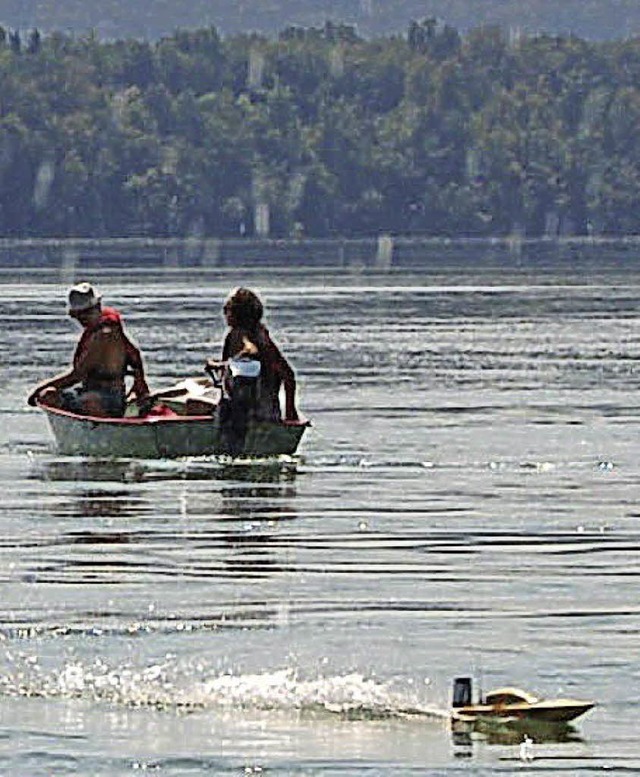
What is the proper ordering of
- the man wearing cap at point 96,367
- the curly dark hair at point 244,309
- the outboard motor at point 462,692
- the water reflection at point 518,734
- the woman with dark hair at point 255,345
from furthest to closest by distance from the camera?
1. the man wearing cap at point 96,367
2. the woman with dark hair at point 255,345
3. the curly dark hair at point 244,309
4. the outboard motor at point 462,692
5. the water reflection at point 518,734

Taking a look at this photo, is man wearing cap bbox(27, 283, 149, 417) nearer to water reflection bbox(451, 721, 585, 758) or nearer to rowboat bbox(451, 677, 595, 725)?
rowboat bbox(451, 677, 595, 725)

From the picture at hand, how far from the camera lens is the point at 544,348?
176 feet

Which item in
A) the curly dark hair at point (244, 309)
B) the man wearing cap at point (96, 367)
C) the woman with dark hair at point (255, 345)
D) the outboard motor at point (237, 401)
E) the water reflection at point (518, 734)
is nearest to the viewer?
the water reflection at point (518, 734)

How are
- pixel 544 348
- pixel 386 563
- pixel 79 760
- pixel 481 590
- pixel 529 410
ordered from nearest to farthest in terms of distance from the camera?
pixel 79 760 → pixel 481 590 → pixel 386 563 → pixel 529 410 → pixel 544 348

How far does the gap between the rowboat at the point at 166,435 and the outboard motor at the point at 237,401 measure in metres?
0.06

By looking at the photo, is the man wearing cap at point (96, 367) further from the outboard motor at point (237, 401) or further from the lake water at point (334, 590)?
the outboard motor at point (237, 401)

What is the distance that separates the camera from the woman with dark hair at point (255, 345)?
27.0 meters

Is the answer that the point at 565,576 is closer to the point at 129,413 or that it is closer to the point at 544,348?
the point at 129,413

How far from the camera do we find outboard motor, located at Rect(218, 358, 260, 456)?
2717 cm

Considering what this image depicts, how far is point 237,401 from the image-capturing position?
90.2 ft

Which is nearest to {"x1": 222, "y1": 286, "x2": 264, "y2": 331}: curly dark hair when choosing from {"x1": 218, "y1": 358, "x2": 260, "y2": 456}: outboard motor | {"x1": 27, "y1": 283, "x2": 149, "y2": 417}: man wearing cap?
{"x1": 218, "y1": 358, "x2": 260, "y2": 456}: outboard motor

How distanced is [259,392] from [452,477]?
162 centimetres

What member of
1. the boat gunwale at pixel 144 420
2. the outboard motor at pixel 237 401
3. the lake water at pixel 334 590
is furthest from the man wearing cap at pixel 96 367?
the outboard motor at pixel 237 401

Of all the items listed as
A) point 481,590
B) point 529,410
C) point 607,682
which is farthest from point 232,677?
point 529,410
